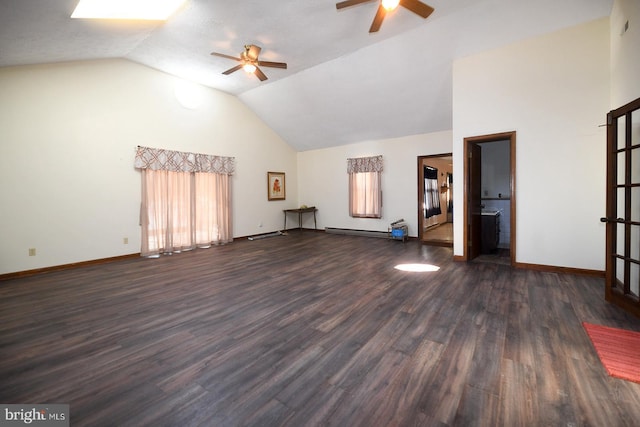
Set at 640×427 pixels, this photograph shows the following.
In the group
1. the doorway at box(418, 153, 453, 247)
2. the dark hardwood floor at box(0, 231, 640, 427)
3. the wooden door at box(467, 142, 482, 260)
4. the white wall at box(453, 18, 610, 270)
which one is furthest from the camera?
the doorway at box(418, 153, 453, 247)

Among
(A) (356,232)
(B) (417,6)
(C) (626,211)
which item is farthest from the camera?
(A) (356,232)

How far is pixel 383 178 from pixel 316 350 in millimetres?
6033

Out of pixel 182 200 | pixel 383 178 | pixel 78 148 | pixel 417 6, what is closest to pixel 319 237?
pixel 383 178

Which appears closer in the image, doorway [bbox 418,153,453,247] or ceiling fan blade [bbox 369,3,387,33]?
ceiling fan blade [bbox 369,3,387,33]

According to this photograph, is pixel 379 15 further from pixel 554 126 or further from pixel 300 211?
pixel 300 211

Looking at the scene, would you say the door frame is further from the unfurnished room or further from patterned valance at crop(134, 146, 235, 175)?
patterned valance at crop(134, 146, 235, 175)

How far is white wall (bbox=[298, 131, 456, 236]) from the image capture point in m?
6.92

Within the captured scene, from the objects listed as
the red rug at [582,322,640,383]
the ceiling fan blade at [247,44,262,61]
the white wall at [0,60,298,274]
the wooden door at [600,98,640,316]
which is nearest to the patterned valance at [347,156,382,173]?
the white wall at [0,60,298,274]

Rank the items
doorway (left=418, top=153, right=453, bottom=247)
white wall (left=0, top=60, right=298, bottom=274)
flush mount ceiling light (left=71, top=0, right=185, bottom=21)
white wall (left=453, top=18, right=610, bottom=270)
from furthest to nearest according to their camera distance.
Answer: doorway (left=418, top=153, right=453, bottom=247) < white wall (left=0, top=60, right=298, bottom=274) < white wall (left=453, top=18, right=610, bottom=270) < flush mount ceiling light (left=71, top=0, right=185, bottom=21)

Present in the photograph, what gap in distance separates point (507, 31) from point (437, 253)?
3.72 meters

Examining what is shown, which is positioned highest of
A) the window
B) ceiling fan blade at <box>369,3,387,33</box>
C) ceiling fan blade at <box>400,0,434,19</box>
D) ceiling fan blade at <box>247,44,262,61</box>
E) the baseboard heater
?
ceiling fan blade at <box>247,44,262,61</box>

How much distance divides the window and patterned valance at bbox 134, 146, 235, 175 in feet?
10.9

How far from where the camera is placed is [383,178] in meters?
7.46

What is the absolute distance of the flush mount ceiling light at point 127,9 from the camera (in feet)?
10.2
